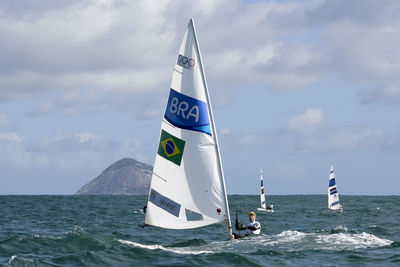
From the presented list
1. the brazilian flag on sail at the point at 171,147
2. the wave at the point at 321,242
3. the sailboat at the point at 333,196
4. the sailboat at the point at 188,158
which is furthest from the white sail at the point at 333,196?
the brazilian flag on sail at the point at 171,147

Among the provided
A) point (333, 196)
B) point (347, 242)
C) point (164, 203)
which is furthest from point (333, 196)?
point (164, 203)

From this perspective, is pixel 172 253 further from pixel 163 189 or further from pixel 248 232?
pixel 248 232

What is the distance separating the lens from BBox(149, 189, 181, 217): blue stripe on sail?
18.4m

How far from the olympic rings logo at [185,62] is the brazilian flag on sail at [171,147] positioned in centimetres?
230

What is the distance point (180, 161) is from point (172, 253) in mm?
2966

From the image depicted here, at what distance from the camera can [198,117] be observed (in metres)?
17.9

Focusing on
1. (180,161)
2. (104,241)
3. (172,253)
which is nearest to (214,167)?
(180,161)

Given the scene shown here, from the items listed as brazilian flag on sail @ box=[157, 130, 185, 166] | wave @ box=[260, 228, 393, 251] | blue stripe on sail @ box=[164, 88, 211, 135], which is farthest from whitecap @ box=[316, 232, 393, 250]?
blue stripe on sail @ box=[164, 88, 211, 135]

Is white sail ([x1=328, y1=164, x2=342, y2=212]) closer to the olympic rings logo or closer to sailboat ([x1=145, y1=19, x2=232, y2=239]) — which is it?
sailboat ([x1=145, y1=19, x2=232, y2=239])

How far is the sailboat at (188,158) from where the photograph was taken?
1781cm

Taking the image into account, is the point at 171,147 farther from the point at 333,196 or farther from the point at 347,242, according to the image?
the point at 333,196

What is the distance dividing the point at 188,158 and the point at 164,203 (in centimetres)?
171

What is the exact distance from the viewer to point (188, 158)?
1820 cm

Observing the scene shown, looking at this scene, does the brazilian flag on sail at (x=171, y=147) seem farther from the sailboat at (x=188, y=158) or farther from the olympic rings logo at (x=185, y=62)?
the olympic rings logo at (x=185, y=62)
